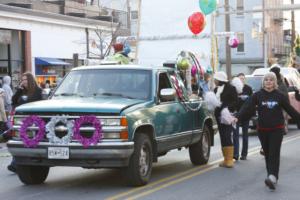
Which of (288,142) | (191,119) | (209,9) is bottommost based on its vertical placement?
(288,142)

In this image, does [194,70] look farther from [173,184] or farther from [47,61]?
[47,61]

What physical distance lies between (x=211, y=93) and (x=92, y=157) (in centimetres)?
364

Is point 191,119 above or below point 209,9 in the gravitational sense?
below

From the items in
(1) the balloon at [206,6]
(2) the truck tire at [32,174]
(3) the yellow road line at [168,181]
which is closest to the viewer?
(3) the yellow road line at [168,181]

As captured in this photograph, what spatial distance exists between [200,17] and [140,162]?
8.22 meters

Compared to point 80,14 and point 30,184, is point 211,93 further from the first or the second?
point 80,14

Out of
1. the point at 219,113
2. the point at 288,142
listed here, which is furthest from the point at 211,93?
the point at 288,142

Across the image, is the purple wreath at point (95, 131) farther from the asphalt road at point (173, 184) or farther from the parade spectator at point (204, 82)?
the parade spectator at point (204, 82)

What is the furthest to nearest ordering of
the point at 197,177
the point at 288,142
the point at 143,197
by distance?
the point at 288,142
the point at 197,177
the point at 143,197

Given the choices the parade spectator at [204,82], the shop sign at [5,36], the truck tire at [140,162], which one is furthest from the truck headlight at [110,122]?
the shop sign at [5,36]

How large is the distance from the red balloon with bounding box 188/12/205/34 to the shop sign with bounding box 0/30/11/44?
15788 millimetres

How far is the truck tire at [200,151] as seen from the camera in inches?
452

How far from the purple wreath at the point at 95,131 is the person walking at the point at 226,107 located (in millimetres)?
3394

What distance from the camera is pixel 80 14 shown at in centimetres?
3806
